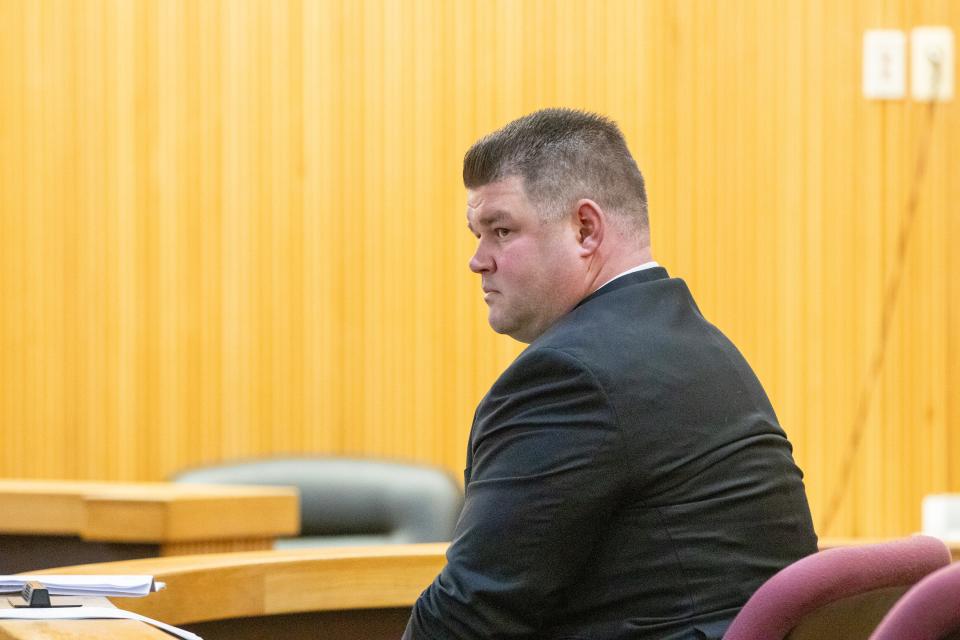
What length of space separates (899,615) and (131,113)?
3602 millimetres

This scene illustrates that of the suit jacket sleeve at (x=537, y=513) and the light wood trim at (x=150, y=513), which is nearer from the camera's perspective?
the suit jacket sleeve at (x=537, y=513)

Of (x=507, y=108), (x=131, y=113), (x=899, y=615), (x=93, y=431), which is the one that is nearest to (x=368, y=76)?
(x=507, y=108)

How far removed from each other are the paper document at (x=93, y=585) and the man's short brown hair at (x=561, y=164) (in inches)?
25.9

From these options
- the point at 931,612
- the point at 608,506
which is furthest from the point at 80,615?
the point at 931,612

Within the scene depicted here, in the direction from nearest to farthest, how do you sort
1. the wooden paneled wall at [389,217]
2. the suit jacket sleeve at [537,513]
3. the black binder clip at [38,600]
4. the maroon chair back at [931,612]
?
1. the maroon chair back at [931,612]
2. the suit jacket sleeve at [537,513]
3. the black binder clip at [38,600]
4. the wooden paneled wall at [389,217]

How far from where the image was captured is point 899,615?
1.09 metres

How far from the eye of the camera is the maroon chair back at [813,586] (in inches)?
53.5

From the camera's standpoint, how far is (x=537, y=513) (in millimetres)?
1483

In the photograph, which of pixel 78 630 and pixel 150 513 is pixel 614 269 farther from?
pixel 150 513

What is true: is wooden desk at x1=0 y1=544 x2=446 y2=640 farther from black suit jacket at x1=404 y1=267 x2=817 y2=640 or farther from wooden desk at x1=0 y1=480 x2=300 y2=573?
black suit jacket at x1=404 y1=267 x2=817 y2=640

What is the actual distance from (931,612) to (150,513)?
1563mm

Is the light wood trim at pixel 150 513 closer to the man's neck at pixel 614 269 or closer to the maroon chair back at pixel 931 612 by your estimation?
the man's neck at pixel 614 269

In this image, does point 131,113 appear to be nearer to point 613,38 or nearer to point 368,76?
point 368,76

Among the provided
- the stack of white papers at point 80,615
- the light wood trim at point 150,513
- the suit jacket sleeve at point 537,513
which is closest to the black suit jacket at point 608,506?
the suit jacket sleeve at point 537,513
